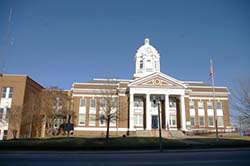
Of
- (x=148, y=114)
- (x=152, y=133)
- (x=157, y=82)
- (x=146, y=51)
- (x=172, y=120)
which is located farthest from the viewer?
(x=146, y=51)

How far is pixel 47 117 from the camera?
46219 mm

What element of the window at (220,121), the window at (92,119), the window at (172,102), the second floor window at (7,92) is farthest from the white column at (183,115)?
the second floor window at (7,92)

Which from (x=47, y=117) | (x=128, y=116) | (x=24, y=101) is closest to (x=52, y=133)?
(x=47, y=117)

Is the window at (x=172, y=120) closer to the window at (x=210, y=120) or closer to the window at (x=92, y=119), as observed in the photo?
the window at (x=210, y=120)

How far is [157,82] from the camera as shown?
4725 cm

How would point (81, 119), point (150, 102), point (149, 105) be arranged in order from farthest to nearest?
point (81, 119)
point (150, 102)
point (149, 105)

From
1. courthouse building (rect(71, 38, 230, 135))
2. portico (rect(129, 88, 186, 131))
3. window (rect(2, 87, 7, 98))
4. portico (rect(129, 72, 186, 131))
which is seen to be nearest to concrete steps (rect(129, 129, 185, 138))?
courthouse building (rect(71, 38, 230, 135))

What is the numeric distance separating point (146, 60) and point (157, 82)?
1016cm

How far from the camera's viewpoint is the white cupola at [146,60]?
5528 centimetres

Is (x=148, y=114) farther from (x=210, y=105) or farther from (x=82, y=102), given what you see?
(x=210, y=105)

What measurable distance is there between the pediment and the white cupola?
7.78 m

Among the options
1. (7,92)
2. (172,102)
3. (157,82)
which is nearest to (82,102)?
(7,92)

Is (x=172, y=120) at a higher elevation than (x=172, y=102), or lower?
lower

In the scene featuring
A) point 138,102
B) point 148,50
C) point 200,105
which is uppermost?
point 148,50
